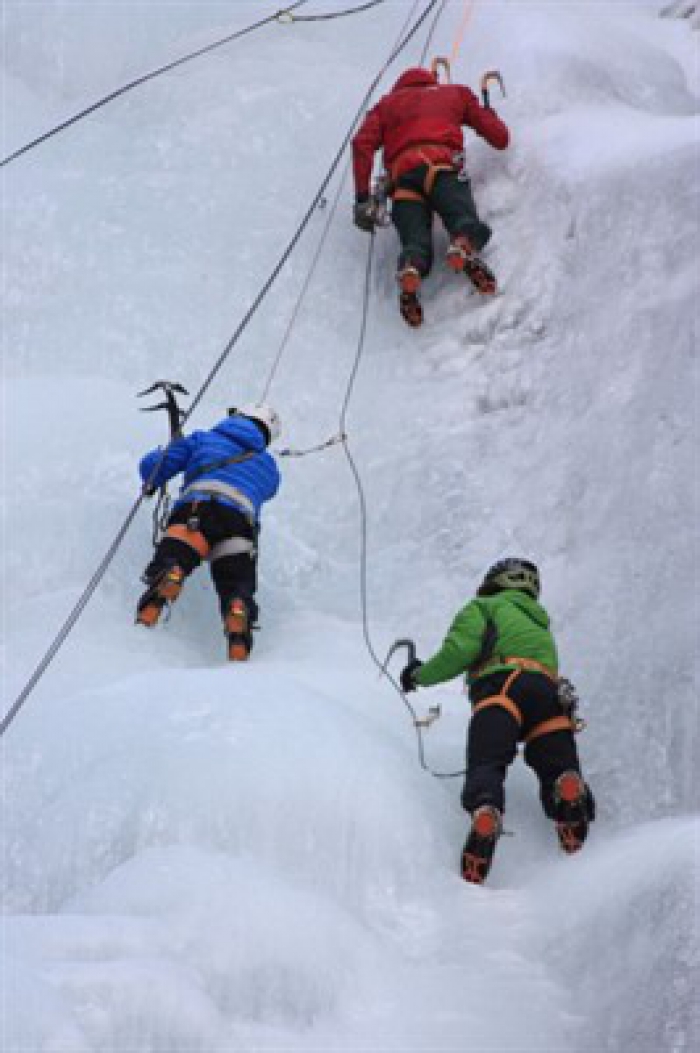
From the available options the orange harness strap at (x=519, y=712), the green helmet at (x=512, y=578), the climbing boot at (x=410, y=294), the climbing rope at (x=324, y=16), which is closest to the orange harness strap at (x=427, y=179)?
the climbing boot at (x=410, y=294)

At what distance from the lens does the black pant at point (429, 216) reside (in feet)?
20.3

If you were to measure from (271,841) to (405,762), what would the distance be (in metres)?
0.67

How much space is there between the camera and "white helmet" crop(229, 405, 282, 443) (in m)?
5.26

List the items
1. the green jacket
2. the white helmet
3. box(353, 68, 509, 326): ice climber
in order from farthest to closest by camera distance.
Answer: box(353, 68, 509, 326): ice climber, the white helmet, the green jacket

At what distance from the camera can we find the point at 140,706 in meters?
3.76

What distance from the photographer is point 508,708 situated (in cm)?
393

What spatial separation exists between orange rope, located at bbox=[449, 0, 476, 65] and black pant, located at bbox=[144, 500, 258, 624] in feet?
13.9

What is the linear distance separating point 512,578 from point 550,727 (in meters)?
0.61

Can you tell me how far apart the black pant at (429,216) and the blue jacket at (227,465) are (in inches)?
57.9

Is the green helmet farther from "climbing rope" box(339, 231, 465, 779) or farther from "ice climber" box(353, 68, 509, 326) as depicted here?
"ice climber" box(353, 68, 509, 326)

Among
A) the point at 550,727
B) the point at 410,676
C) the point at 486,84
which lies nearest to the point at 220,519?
the point at 410,676

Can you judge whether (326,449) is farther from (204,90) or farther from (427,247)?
(204,90)

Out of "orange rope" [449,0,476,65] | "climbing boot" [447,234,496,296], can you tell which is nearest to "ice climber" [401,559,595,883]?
"climbing boot" [447,234,496,296]

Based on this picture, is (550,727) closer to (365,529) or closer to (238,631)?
(238,631)
